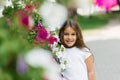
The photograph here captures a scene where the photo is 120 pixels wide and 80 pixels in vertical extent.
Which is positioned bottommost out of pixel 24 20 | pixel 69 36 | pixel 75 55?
pixel 75 55

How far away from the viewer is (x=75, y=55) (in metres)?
3.14

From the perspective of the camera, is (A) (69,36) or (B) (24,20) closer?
(B) (24,20)

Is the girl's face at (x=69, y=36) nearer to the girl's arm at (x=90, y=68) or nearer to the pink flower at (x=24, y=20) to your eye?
the girl's arm at (x=90, y=68)

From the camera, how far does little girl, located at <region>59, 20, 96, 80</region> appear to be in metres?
3.04

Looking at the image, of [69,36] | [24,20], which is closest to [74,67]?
[69,36]

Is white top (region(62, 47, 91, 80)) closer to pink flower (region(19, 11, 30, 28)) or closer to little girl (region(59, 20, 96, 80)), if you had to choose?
little girl (region(59, 20, 96, 80))

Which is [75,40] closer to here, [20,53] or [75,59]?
[75,59]

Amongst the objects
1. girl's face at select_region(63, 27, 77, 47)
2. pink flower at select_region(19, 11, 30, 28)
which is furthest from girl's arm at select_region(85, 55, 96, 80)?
pink flower at select_region(19, 11, 30, 28)

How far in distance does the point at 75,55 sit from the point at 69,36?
152 millimetres

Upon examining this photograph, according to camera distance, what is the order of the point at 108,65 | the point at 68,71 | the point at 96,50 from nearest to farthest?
1. the point at 68,71
2. the point at 108,65
3. the point at 96,50

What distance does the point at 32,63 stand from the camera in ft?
1.72

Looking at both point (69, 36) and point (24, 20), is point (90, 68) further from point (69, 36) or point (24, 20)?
point (24, 20)

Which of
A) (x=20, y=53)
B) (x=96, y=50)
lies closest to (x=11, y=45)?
(x=20, y=53)

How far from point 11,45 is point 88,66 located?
269 cm
